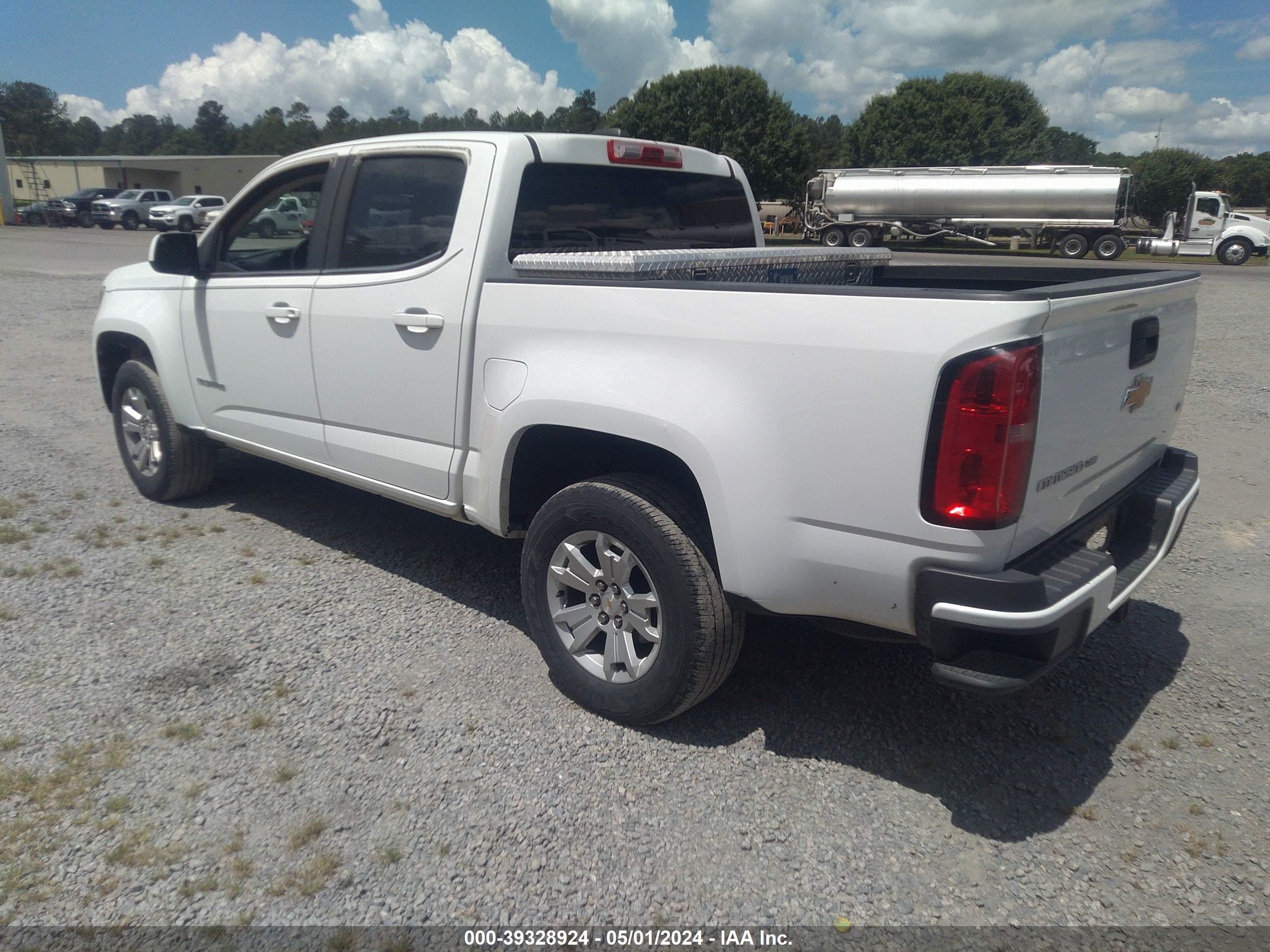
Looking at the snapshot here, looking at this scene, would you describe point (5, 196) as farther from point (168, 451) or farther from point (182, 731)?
point (182, 731)

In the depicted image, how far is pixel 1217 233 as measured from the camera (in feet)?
102

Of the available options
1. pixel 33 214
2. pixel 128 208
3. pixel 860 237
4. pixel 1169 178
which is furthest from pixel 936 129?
pixel 33 214

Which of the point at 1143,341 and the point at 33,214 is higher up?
the point at 33,214

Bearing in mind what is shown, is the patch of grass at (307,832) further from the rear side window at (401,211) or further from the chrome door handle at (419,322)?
the rear side window at (401,211)

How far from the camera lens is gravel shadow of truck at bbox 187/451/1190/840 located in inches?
116

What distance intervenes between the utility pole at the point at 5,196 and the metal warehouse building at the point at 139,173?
18.1 m

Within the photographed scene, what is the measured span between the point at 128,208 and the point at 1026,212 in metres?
37.0

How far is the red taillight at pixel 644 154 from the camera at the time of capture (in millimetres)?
3994

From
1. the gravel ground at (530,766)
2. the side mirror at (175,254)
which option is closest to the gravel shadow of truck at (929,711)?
the gravel ground at (530,766)

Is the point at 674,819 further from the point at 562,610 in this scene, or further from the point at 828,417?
the point at 828,417

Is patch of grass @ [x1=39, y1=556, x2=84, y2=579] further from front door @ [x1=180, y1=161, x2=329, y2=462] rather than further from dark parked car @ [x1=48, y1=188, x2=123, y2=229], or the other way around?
dark parked car @ [x1=48, y1=188, x2=123, y2=229]

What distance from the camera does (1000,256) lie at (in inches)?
→ 1364

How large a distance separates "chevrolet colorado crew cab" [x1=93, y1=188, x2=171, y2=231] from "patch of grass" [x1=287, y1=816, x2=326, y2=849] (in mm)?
44119

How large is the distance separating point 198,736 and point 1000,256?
36214 mm
